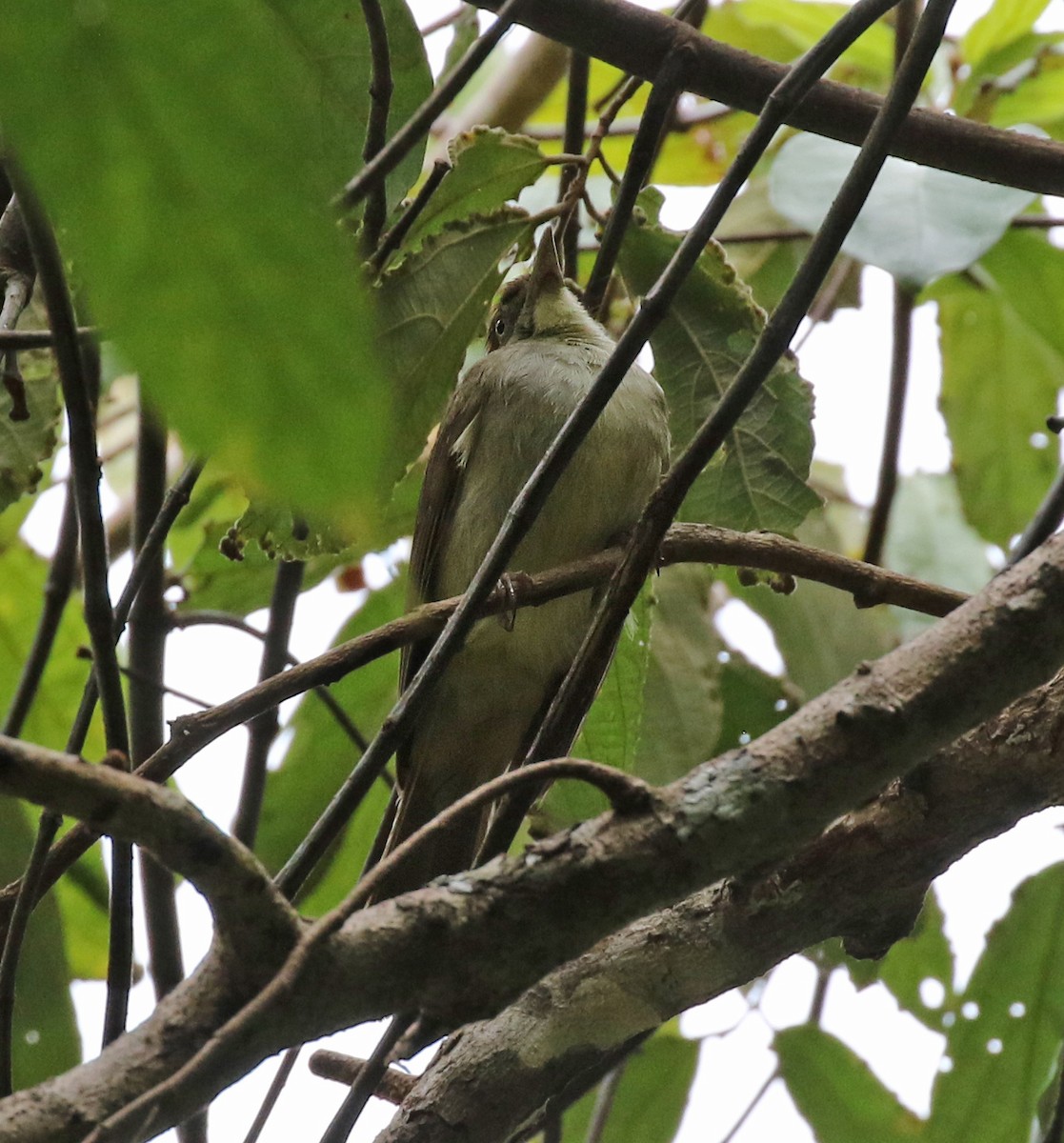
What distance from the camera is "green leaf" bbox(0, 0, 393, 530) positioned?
0.48 m

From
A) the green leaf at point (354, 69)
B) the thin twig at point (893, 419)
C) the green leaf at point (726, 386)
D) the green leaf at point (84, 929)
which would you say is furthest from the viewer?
the thin twig at point (893, 419)

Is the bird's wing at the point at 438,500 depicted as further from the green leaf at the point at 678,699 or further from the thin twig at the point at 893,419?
the thin twig at the point at 893,419

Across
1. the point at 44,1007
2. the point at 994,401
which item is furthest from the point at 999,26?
the point at 44,1007

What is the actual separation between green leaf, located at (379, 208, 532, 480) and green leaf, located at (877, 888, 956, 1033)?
192 cm

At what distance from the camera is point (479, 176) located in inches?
104

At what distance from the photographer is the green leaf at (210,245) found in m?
0.48

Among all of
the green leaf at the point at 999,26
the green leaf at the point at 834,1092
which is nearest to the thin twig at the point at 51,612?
the green leaf at the point at 834,1092

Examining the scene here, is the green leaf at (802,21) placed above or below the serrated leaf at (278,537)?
above

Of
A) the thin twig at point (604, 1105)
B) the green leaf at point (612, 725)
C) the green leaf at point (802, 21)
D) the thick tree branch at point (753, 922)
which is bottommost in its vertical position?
the thick tree branch at point (753, 922)

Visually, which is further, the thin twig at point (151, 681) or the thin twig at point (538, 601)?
the thin twig at point (151, 681)

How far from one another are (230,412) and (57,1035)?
7.79ft

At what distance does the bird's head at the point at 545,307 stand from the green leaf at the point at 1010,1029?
1.74 meters

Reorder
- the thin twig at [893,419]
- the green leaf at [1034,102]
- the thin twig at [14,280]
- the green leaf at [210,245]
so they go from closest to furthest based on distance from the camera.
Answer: the green leaf at [210,245]
the thin twig at [14,280]
the thin twig at [893,419]
the green leaf at [1034,102]

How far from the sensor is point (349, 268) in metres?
0.50
